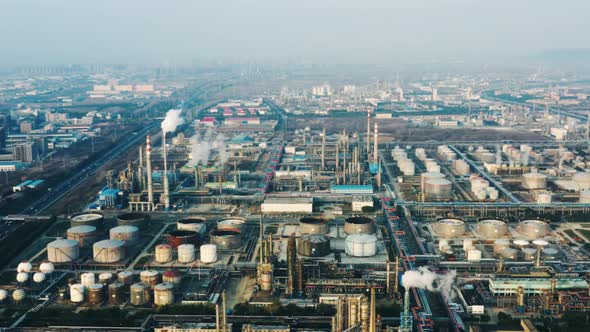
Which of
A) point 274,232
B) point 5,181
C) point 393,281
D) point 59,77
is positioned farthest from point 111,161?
point 59,77

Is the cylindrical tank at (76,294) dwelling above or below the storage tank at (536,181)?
below

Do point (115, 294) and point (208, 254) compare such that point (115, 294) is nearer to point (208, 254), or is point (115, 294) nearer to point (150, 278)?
point (150, 278)

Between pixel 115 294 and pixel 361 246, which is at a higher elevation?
pixel 361 246

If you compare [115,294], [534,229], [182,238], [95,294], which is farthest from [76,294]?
[534,229]

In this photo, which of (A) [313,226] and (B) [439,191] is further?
(B) [439,191]

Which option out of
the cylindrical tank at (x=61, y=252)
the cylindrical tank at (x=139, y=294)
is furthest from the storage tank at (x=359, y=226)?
the cylindrical tank at (x=61, y=252)

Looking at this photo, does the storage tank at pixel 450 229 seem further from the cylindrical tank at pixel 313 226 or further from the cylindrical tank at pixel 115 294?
the cylindrical tank at pixel 115 294
